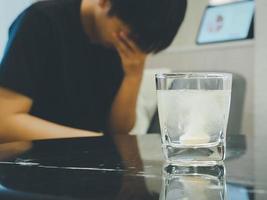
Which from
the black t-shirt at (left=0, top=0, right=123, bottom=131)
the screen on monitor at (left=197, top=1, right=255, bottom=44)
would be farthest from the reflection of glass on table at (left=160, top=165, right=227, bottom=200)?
the screen on monitor at (left=197, top=1, right=255, bottom=44)

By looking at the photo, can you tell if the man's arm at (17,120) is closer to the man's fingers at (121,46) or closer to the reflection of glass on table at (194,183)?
the man's fingers at (121,46)

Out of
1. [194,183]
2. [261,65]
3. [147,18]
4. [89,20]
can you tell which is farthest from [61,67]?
[194,183]

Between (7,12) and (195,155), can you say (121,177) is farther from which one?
(7,12)

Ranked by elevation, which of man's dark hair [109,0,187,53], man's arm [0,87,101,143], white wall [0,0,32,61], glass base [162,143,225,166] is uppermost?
glass base [162,143,225,166]

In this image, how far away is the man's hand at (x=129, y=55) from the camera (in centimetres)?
153

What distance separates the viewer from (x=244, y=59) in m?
1.55

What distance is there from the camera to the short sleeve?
4.65 ft

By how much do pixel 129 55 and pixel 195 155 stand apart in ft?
3.44

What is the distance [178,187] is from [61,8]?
1.16m

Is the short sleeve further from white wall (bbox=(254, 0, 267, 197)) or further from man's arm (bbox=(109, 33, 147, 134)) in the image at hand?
white wall (bbox=(254, 0, 267, 197))

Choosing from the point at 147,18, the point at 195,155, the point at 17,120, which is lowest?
the point at 17,120

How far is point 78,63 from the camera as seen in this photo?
58.6 inches

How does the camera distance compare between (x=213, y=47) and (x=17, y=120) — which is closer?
(x=17, y=120)

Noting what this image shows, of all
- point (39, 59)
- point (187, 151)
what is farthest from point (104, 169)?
point (39, 59)
